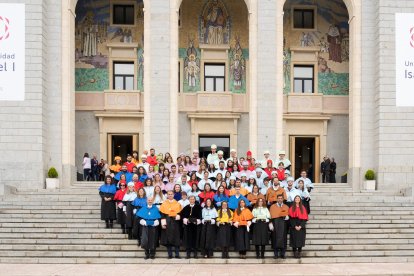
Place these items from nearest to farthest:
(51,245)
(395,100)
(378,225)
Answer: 1. (51,245)
2. (378,225)
3. (395,100)

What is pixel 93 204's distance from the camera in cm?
2123

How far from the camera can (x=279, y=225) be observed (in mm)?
16969

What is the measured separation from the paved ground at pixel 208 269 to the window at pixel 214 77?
1503 cm

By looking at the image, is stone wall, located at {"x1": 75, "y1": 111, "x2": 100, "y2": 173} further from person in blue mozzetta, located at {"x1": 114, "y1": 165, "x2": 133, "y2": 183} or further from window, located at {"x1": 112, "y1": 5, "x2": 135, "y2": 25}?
person in blue mozzetta, located at {"x1": 114, "y1": 165, "x2": 133, "y2": 183}

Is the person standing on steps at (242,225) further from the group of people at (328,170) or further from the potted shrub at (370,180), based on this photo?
the group of people at (328,170)

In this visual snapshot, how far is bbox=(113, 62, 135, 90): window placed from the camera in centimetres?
3011

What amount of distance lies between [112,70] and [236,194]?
14464 mm

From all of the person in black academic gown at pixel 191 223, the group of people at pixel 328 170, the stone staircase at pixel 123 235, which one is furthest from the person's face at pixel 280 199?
the group of people at pixel 328 170

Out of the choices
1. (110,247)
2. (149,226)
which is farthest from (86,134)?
(149,226)

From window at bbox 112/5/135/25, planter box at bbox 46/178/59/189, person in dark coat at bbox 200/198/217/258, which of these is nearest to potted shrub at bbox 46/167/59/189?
planter box at bbox 46/178/59/189

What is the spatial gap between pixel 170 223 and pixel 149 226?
59 cm

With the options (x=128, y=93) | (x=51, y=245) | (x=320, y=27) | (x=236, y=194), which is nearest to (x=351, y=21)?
(x=320, y=27)

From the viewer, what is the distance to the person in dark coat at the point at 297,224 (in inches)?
669

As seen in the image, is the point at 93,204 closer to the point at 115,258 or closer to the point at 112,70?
the point at 115,258
